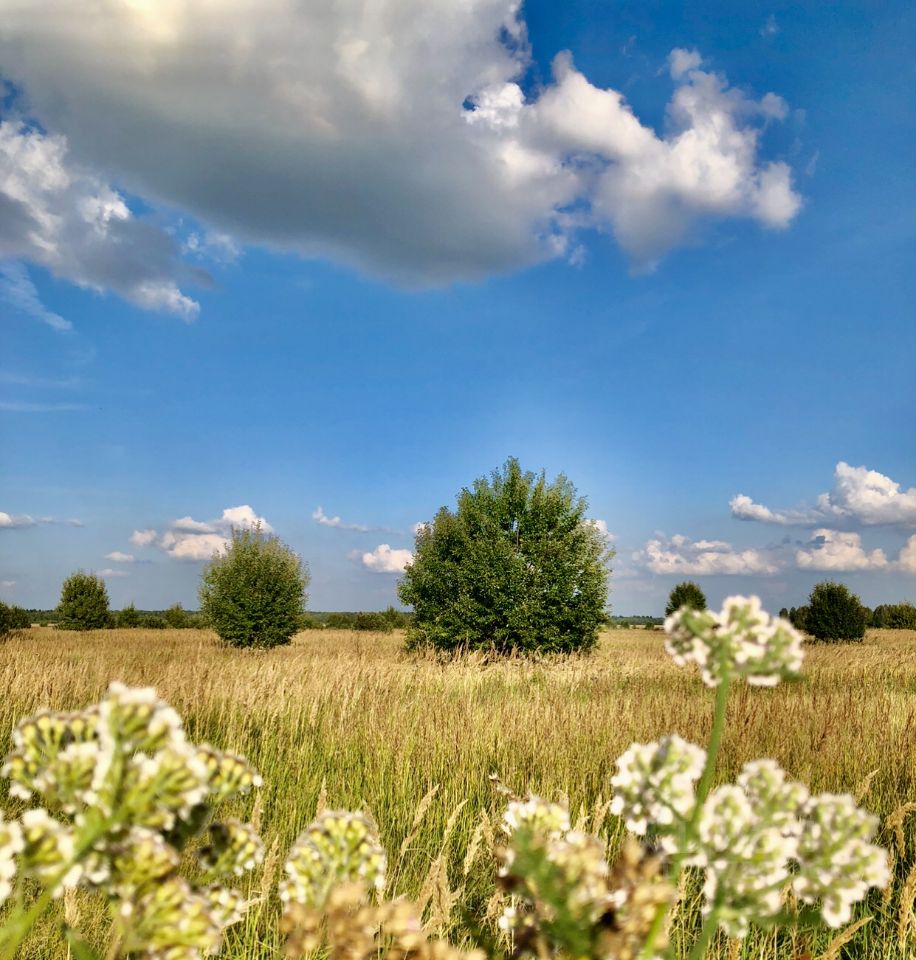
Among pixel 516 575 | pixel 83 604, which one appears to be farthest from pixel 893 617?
pixel 83 604

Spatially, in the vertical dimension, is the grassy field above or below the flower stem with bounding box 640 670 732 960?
below

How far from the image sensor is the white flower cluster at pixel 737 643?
61 centimetres

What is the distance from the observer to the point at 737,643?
0.62m

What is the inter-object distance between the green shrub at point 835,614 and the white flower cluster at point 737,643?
30135mm

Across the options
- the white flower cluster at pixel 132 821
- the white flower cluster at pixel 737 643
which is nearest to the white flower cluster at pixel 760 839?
the white flower cluster at pixel 737 643

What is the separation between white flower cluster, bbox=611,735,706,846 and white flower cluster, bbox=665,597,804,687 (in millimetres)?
100

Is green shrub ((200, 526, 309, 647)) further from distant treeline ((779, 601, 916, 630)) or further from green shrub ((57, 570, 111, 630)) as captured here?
distant treeline ((779, 601, 916, 630))

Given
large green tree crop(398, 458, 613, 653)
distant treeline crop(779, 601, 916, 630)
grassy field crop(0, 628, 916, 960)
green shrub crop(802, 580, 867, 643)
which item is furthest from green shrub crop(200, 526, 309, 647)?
distant treeline crop(779, 601, 916, 630)

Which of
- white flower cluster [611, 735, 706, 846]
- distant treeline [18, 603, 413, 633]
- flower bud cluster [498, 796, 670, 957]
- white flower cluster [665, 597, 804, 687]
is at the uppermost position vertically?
white flower cluster [665, 597, 804, 687]

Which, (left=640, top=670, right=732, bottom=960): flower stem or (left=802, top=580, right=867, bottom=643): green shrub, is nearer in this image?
(left=640, top=670, right=732, bottom=960): flower stem

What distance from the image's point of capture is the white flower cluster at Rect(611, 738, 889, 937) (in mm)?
642

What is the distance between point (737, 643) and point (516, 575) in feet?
51.4

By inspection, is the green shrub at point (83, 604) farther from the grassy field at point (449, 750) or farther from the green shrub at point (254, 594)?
the grassy field at point (449, 750)

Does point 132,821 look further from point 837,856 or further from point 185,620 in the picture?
point 185,620
